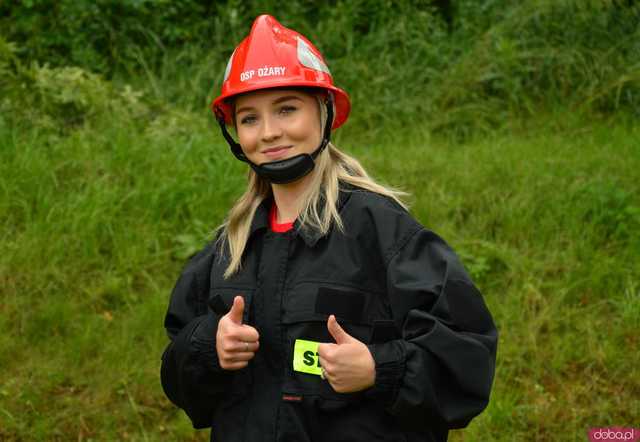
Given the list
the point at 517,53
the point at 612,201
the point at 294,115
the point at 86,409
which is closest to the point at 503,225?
the point at 612,201

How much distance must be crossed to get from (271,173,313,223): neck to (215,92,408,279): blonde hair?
14mm

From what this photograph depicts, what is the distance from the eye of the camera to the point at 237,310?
2191mm

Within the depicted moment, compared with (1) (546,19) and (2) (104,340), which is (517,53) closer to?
(1) (546,19)

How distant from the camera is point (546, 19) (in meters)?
6.99

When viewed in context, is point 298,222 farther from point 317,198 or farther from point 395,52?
point 395,52

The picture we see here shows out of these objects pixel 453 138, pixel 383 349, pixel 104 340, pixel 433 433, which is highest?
pixel 453 138

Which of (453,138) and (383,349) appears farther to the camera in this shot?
(453,138)

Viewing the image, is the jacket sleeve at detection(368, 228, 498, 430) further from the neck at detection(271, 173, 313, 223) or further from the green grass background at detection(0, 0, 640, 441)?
the green grass background at detection(0, 0, 640, 441)

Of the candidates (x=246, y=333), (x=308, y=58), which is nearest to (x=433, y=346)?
(x=246, y=333)

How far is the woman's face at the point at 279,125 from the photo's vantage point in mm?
2371

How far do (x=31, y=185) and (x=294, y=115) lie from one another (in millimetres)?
Answer: 3220

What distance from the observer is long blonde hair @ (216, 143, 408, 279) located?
2.32 metres

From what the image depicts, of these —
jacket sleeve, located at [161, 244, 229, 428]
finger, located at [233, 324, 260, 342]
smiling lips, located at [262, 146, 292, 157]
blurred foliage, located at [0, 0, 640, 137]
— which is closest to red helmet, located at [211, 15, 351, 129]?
smiling lips, located at [262, 146, 292, 157]

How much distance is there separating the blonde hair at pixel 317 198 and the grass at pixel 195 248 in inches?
74.4
